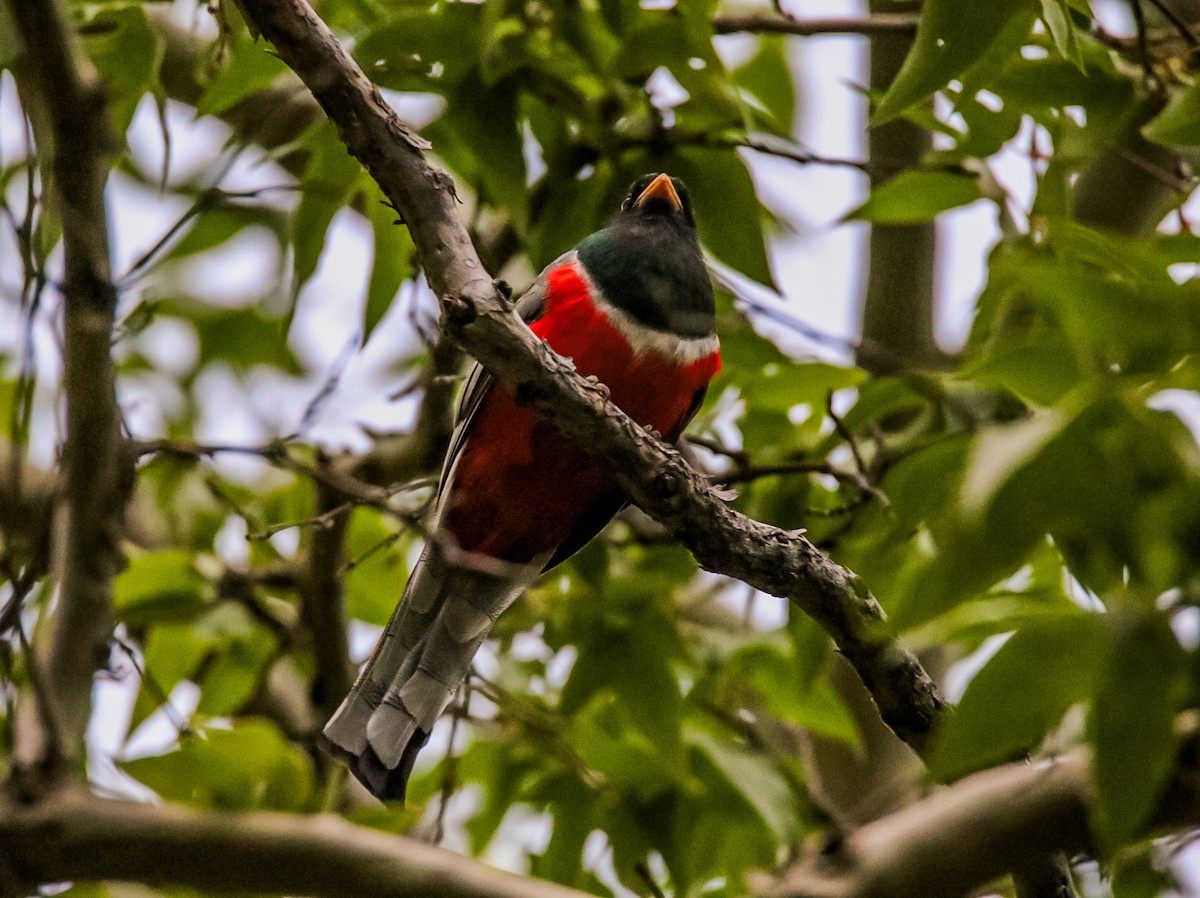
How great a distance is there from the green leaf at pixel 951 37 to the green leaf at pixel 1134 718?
112 centimetres

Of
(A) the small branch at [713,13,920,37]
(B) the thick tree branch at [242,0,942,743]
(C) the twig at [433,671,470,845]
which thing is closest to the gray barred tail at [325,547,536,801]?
(C) the twig at [433,671,470,845]

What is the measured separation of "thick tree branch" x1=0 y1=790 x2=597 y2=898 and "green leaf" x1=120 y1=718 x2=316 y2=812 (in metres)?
0.38

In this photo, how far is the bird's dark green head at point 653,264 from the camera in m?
3.60

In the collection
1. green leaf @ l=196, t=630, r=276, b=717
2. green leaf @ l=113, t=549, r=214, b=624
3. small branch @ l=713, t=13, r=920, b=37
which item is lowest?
green leaf @ l=196, t=630, r=276, b=717

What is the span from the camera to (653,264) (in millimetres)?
3729

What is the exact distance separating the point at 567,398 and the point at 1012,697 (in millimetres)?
1060

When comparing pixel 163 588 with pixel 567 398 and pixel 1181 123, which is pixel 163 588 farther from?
pixel 1181 123

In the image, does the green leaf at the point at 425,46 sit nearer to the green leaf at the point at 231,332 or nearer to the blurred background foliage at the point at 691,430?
the blurred background foliage at the point at 691,430

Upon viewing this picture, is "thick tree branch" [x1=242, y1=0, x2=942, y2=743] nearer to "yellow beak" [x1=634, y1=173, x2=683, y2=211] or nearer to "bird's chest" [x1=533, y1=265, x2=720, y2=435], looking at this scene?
"bird's chest" [x1=533, y1=265, x2=720, y2=435]

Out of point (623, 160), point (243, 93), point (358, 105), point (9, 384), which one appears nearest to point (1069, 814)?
point (358, 105)

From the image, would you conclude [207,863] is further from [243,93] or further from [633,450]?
[243,93]

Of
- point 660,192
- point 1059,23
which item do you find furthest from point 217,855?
point 660,192

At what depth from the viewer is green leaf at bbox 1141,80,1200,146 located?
2.65 meters

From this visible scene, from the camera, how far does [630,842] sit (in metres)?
3.59
